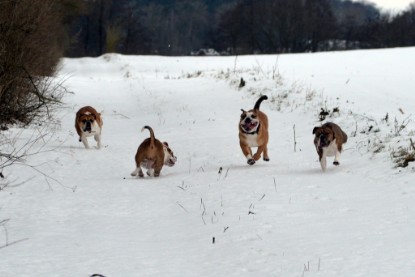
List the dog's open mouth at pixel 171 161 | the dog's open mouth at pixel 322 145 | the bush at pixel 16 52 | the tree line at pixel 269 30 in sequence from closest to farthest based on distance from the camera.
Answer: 1. the dog's open mouth at pixel 322 145
2. the bush at pixel 16 52
3. the dog's open mouth at pixel 171 161
4. the tree line at pixel 269 30

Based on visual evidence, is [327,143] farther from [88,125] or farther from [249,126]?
[88,125]

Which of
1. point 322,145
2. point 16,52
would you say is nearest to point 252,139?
point 322,145

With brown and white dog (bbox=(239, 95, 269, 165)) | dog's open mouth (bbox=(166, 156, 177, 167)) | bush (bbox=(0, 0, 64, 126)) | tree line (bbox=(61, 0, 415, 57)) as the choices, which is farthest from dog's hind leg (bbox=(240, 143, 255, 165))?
tree line (bbox=(61, 0, 415, 57))

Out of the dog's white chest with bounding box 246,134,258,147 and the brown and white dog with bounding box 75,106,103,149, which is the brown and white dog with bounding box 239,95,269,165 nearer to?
the dog's white chest with bounding box 246,134,258,147

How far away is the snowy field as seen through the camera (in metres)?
4.82

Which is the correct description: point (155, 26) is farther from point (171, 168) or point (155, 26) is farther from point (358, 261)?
point (358, 261)

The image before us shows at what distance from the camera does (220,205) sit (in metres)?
7.02

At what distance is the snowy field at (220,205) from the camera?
4.82m

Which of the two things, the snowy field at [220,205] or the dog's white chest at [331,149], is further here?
the dog's white chest at [331,149]

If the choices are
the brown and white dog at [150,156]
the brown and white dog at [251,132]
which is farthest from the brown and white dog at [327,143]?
the brown and white dog at [150,156]

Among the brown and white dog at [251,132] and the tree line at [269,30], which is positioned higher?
the tree line at [269,30]

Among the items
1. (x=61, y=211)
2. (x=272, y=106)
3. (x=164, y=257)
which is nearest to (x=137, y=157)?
(x=61, y=211)

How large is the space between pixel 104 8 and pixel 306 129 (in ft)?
234

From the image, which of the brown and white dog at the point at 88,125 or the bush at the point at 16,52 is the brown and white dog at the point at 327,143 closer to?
the bush at the point at 16,52
